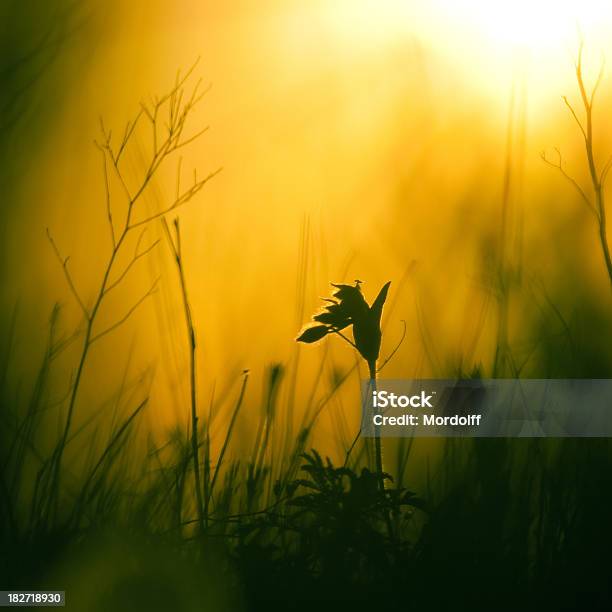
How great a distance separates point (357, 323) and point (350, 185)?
0.28 m

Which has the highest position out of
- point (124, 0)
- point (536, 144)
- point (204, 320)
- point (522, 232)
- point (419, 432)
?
point (124, 0)

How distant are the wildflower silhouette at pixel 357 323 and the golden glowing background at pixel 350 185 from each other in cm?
3

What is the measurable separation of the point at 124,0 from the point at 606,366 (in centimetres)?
121

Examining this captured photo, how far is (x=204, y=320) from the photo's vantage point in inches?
56.0

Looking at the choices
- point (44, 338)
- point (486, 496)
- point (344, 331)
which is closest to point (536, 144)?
point (344, 331)

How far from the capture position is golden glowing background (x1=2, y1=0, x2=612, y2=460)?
1430 millimetres

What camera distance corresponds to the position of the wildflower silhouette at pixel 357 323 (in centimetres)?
141

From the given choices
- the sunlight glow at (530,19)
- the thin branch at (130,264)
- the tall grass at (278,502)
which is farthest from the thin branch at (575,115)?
the thin branch at (130,264)

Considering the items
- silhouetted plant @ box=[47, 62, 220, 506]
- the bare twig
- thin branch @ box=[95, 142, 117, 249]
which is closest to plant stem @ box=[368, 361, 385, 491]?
the bare twig

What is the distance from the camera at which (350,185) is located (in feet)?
4.75

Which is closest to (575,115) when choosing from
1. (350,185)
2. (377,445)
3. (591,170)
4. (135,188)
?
(591,170)

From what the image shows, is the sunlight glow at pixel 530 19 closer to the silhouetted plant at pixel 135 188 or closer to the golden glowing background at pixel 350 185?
the golden glowing background at pixel 350 185

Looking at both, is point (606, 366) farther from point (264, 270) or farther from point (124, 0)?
point (124, 0)

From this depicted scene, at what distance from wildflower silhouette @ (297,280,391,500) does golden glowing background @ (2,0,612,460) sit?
0.03 meters
